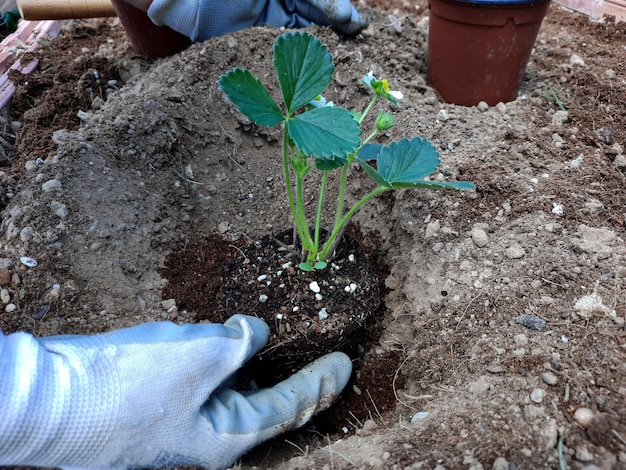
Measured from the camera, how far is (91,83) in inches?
73.4

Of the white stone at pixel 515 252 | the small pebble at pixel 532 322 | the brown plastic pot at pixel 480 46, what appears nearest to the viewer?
the small pebble at pixel 532 322

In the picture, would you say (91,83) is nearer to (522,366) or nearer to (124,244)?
(124,244)

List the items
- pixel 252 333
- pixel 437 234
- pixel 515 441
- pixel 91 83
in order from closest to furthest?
1. pixel 515 441
2. pixel 252 333
3. pixel 437 234
4. pixel 91 83

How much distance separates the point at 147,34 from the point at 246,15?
1.42 ft

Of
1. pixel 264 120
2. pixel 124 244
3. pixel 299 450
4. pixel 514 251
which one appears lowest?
pixel 299 450

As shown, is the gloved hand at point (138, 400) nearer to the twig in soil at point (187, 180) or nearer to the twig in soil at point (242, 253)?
the twig in soil at point (242, 253)

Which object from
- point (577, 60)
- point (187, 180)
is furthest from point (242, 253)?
point (577, 60)

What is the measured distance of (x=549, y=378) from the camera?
89 centimetres

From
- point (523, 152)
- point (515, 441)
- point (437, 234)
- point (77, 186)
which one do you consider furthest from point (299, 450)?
point (523, 152)

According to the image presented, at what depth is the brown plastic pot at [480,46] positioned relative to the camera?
1.51 meters

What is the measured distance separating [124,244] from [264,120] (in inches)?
26.2

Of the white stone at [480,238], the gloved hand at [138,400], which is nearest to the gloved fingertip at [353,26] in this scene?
the white stone at [480,238]

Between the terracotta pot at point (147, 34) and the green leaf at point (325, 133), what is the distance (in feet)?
4.48

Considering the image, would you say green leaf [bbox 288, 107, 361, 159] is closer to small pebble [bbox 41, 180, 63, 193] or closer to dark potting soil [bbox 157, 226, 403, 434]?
dark potting soil [bbox 157, 226, 403, 434]
